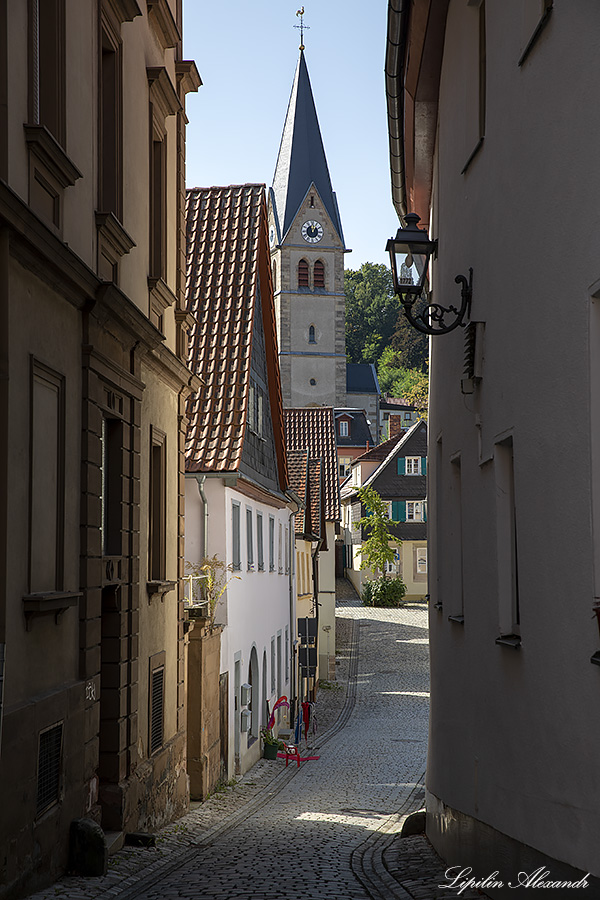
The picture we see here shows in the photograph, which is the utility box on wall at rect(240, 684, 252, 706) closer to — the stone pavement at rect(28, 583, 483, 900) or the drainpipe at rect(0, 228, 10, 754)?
the stone pavement at rect(28, 583, 483, 900)

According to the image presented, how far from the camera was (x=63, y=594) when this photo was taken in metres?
8.70

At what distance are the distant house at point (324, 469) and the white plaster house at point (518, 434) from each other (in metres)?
31.1

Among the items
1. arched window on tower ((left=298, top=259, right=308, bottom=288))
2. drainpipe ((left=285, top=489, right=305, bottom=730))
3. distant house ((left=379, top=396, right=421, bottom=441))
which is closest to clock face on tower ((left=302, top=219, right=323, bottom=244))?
arched window on tower ((left=298, top=259, right=308, bottom=288))

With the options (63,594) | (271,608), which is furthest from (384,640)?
(63,594)

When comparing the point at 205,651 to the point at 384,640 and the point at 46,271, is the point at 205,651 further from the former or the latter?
the point at 384,640

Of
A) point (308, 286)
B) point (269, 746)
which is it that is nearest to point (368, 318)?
point (308, 286)

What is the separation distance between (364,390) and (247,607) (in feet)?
279

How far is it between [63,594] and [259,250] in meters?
13.7

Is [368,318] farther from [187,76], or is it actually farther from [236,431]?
[187,76]

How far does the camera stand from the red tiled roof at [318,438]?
4694 cm

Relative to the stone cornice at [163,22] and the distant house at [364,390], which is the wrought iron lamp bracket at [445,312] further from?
the distant house at [364,390]

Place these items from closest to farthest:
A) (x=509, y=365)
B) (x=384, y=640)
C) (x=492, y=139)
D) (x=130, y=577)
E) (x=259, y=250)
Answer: (x=509, y=365)
(x=492, y=139)
(x=130, y=577)
(x=259, y=250)
(x=384, y=640)

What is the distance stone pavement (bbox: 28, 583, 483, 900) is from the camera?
8711mm

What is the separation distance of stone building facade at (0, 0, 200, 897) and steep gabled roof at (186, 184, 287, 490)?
4.62m
